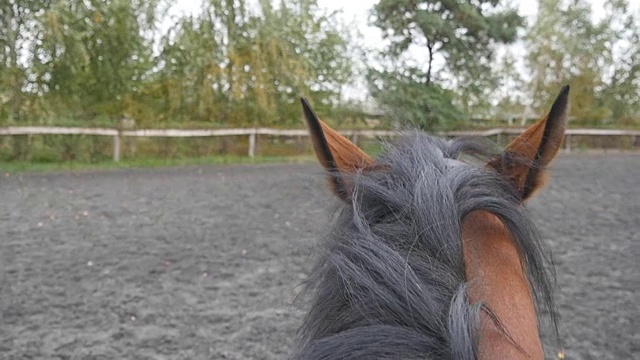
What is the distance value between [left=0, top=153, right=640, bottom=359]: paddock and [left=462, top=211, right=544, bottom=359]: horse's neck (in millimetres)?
→ 459

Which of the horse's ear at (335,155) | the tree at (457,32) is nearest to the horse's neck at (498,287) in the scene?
the horse's ear at (335,155)

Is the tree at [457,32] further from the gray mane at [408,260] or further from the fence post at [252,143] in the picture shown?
the gray mane at [408,260]

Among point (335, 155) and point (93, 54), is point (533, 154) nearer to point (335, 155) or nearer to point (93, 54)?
point (335, 155)

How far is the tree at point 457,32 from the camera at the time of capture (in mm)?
9828

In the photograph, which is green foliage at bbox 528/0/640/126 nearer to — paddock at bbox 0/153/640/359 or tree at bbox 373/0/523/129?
tree at bbox 373/0/523/129

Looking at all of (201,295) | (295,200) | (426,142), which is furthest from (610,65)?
(426,142)

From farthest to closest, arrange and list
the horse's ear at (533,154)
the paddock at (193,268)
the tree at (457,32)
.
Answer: the tree at (457,32) → the paddock at (193,268) → the horse's ear at (533,154)

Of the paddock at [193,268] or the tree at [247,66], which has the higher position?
the tree at [247,66]

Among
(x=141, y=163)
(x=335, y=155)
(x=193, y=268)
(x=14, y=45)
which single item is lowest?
(x=193, y=268)

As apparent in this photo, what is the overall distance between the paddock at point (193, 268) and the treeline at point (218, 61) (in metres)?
3.36

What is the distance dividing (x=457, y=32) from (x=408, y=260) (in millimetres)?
13193

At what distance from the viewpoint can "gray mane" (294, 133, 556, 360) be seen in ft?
2.28

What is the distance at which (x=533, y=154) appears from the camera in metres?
1.12

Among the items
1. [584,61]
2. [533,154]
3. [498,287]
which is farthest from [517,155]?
[584,61]
